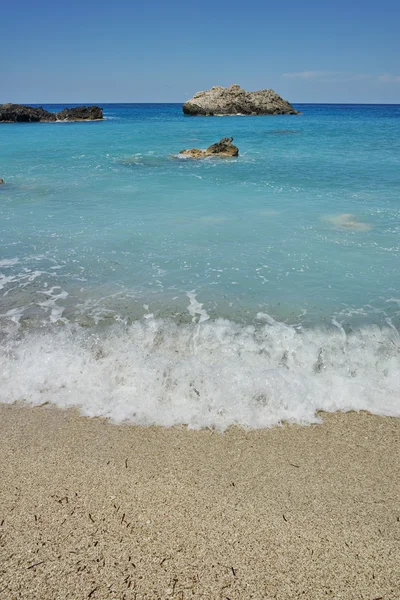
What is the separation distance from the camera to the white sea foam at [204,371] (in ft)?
16.7

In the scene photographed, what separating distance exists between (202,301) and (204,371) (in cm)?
229

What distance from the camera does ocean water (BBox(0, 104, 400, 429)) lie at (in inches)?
210

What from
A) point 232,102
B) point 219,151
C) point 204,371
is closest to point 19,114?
point 232,102

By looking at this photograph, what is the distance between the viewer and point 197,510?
12.1 ft

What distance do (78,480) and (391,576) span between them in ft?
9.32

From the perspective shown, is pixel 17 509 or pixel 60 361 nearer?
pixel 17 509

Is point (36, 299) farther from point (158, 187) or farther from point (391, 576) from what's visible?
point (158, 187)

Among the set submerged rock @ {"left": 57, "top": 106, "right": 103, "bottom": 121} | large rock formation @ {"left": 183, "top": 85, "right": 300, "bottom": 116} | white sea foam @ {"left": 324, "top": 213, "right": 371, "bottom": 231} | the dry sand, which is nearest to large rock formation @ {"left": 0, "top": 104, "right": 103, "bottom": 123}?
submerged rock @ {"left": 57, "top": 106, "right": 103, "bottom": 121}

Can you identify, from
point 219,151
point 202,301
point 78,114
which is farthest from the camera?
point 78,114

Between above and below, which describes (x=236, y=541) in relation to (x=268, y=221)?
below

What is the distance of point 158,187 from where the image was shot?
17797mm

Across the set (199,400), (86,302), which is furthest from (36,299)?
(199,400)

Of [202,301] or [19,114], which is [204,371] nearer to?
[202,301]

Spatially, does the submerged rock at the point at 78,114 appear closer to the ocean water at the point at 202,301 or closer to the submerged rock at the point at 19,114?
the submerged rock at the point at 19,114
